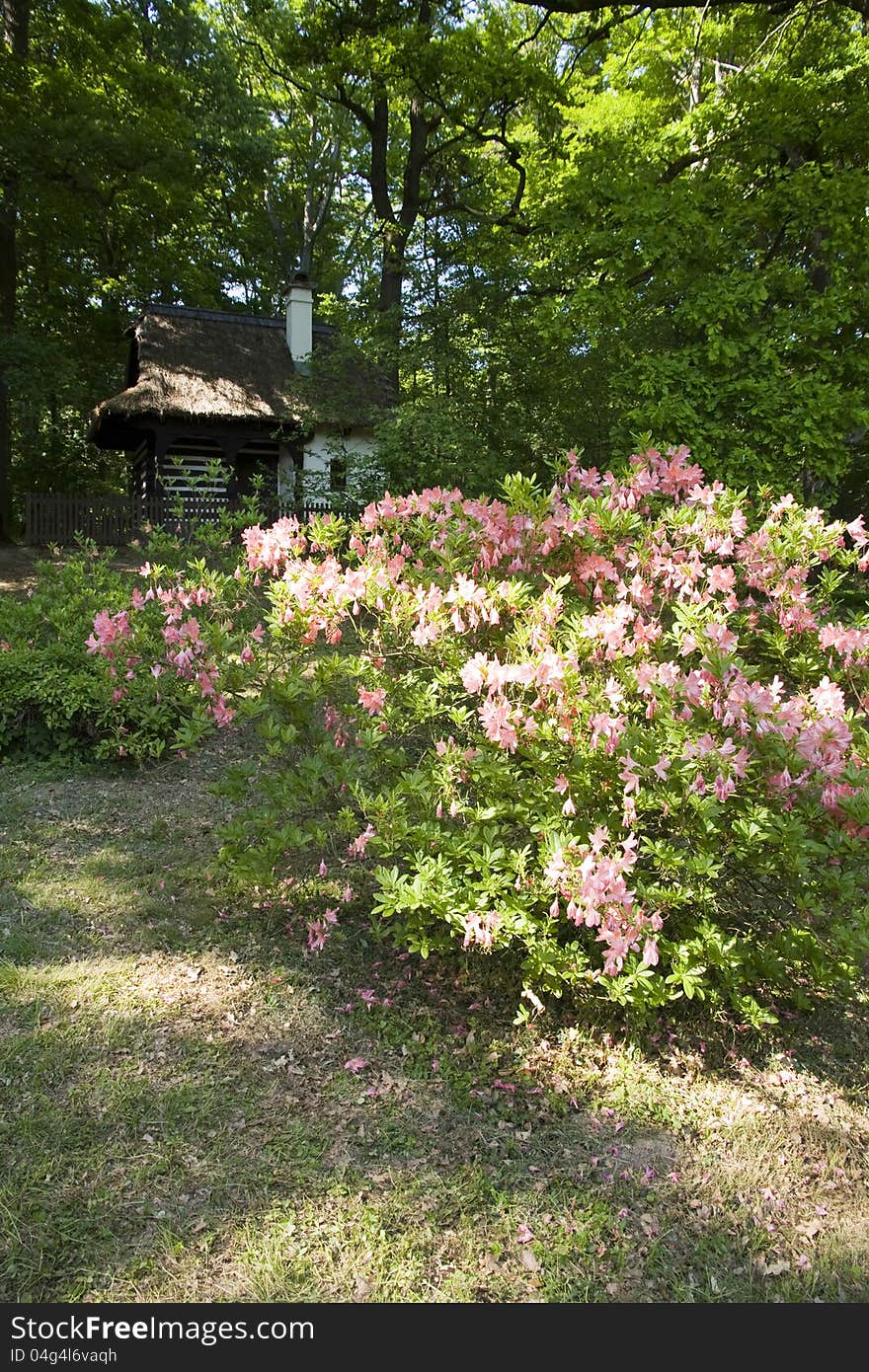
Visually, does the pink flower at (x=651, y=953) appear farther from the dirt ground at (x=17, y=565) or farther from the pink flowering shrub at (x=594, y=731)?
the dirt ground at (x=17, y=565)

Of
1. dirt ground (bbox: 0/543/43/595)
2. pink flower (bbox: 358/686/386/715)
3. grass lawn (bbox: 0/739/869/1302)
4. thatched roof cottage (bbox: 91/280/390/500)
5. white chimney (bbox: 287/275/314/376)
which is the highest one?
white chimney (bbox: 287/275/314/376)

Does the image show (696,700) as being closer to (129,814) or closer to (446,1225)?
(446,1225)

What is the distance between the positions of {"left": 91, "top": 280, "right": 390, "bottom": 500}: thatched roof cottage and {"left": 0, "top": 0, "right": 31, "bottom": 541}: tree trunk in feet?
6.89

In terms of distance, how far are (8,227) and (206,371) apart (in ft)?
13.8

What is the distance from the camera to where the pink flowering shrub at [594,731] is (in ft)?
8.89

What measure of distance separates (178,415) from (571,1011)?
16.0 m

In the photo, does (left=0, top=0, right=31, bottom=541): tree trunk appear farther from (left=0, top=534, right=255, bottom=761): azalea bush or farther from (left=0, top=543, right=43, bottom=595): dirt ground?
(left=0, top=534, right=255, bottom=761): azalea bush

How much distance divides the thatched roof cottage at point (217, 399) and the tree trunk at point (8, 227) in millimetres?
2100

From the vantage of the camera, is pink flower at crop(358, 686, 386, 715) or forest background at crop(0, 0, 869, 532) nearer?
pink flower at crop(358, 686, 386, 715)

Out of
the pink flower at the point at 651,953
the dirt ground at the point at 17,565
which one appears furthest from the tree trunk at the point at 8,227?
the pink flower at the point at 651,953

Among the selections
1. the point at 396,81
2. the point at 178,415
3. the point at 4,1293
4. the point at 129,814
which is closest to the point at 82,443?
the point at 178,415

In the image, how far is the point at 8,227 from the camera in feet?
53.5

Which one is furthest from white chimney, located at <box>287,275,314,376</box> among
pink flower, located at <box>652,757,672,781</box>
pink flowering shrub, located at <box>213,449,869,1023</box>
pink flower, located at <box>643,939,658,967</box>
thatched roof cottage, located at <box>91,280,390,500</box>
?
pink flower, located at <box>643,939,658,967</box>

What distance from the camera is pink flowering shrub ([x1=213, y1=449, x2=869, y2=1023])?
2709mm
